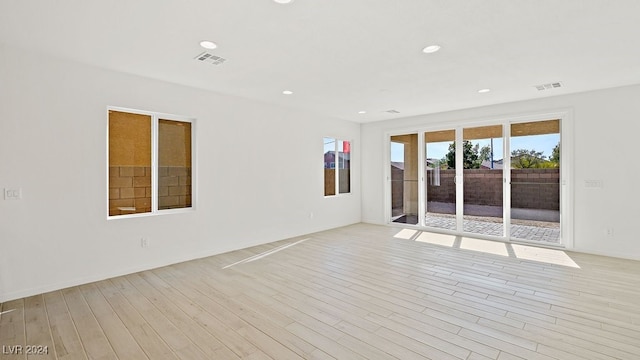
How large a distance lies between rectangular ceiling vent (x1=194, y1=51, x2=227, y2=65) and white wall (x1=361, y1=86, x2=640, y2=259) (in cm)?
512

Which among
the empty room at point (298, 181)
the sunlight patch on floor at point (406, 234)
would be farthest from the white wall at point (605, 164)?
the sunlight patch on floor at point (406, 234)

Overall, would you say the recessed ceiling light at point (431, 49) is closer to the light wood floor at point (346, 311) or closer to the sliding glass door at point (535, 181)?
the light wood floor at point (346, 311)

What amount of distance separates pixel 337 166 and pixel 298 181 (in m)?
1.40

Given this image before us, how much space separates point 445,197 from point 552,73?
313 cm

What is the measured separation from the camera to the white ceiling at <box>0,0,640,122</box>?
2.36 m

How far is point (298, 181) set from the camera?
6.13 m

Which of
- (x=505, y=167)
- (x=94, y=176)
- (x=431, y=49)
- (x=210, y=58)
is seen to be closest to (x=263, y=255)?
(x=94, y=176)

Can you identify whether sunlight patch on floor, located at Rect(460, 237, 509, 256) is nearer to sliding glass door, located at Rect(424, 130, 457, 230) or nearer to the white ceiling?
sliding glass door, located at Rect(424, 130, 457, 230)

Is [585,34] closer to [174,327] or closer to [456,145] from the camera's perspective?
[456,145]

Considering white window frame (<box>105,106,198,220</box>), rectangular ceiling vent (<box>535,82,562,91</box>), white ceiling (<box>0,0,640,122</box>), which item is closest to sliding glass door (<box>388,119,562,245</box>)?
rectangular ceiling vent (<box>535,82,562,91</box>)

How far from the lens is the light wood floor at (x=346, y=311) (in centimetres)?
227

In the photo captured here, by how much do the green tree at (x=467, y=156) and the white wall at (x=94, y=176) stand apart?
11.9 feet

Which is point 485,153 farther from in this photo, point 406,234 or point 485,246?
point 406,234

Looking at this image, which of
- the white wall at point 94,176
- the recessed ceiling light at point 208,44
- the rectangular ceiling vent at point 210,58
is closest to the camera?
the recessed ceiling light at point 208,44
